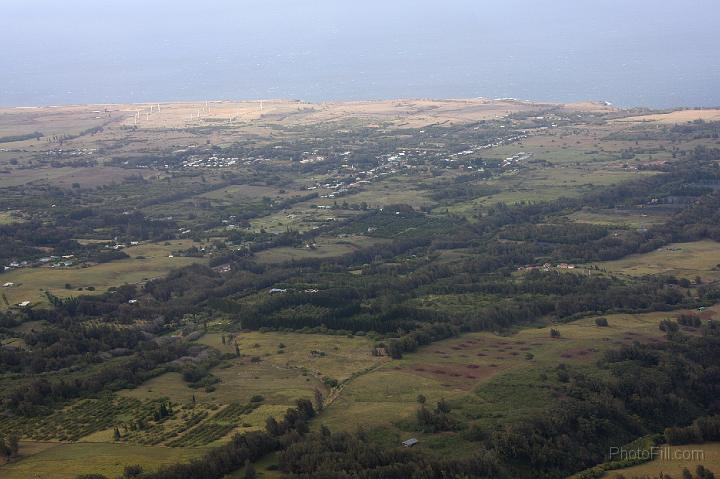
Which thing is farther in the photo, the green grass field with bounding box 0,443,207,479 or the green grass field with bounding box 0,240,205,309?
the green grass field with bounding box 0,240,205,309

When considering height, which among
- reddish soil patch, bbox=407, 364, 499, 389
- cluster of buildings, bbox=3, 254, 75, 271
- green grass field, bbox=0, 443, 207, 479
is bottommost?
green grass field, bbox=0, 443, 207, 479

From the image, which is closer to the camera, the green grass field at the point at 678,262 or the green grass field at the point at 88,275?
the green grass field at the point at 88,275

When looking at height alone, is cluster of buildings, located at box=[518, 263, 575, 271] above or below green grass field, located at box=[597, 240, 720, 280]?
below

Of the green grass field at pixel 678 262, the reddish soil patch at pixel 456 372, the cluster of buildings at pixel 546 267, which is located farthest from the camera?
the cluster of buildings at pixel 546 267

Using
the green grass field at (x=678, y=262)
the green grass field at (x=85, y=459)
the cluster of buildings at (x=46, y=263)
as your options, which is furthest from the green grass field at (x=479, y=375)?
the cluster of buildings at (x=46, y=263)

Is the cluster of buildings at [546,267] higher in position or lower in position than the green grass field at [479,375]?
higher

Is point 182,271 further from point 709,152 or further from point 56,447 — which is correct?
point 709,152

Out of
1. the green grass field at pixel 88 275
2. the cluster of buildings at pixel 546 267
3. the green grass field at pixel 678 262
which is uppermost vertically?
the green grass field at pixel 678 262

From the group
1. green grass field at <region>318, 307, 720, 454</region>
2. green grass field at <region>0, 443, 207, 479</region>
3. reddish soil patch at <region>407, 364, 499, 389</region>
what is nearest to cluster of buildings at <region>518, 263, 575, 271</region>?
green grass field at <region>318, 307, 720, 454</region>

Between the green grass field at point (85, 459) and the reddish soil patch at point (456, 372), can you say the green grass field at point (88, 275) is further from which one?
the reddish soil patch at point (456, 372)

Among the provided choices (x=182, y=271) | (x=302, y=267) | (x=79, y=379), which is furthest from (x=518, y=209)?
(x=79, y=379)

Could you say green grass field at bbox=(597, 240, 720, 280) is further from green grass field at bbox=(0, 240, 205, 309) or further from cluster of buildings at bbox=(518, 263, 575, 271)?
green grass field at bbox=(0, 240, 205, 309)
